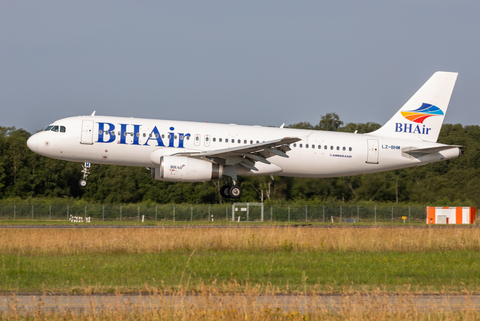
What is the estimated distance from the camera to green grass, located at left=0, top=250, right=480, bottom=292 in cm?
1511

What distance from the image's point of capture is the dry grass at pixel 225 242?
22312 mm

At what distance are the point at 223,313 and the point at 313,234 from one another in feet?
57.8

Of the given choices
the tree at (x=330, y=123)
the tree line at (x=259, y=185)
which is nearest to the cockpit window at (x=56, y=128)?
the tree line at (x=259, y=185)

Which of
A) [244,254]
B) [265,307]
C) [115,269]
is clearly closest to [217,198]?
[244,254]

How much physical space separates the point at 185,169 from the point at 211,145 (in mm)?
2480

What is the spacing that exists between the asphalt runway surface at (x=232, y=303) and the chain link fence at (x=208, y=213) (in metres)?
30.4

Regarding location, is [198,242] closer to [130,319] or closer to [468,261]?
[468,261]

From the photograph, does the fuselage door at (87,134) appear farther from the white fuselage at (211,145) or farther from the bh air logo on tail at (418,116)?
the bh air logo on tail at (418,116)

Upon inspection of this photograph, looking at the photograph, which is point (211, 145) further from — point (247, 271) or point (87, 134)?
point (247, 271)

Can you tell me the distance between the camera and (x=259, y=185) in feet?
138

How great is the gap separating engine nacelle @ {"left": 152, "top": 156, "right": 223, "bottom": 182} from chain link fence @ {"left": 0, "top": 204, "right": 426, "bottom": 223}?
12346mm

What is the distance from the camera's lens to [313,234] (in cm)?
2695

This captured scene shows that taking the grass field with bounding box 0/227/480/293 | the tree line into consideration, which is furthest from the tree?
the grass field with bounding box 0/227/480/293

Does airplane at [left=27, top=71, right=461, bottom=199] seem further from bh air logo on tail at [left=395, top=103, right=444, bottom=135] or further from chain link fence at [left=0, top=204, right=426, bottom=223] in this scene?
chain link fence at [left=0, top=204, right=426, bottom=223]
